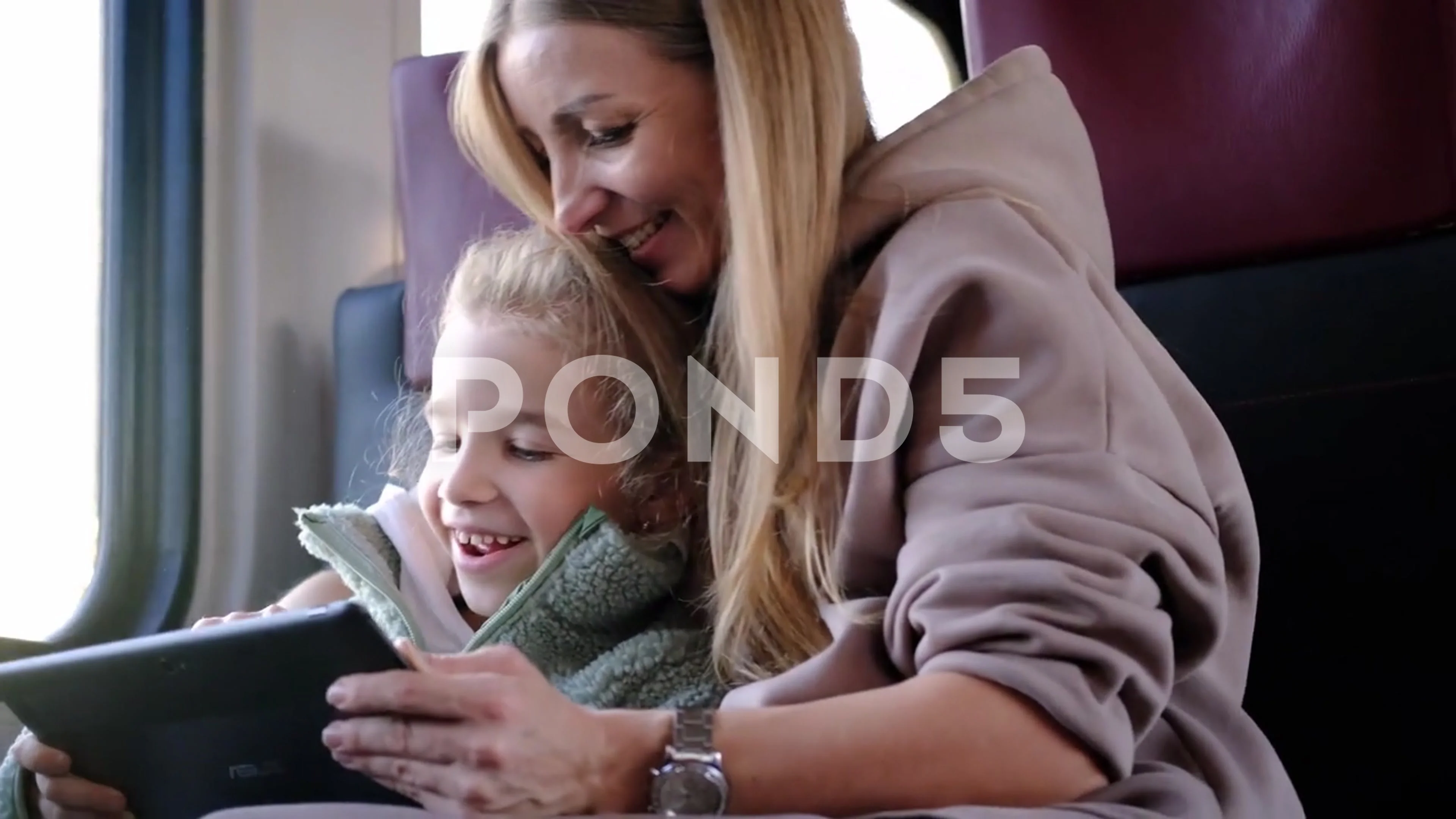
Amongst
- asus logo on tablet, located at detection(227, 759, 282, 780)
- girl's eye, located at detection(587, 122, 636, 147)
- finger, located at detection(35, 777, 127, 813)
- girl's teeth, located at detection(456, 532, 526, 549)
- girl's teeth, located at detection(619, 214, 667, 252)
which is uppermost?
girl's eye, located at detection(587, 122, 636, 147)

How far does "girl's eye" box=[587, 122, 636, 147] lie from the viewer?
1120 mm

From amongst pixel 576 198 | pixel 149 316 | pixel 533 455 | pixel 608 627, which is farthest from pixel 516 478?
pixel 149 316

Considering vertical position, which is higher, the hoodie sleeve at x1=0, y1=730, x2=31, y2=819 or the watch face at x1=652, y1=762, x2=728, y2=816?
the watch face at x1=652, y1=762, x2=728, y2=816

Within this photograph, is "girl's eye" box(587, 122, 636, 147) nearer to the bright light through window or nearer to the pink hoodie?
the pink hoodie

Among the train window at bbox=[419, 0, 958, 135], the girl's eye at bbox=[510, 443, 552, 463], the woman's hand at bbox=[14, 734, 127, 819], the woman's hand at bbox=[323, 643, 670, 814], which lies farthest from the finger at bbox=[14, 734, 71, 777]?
the train window at bbox=[419, 0, 958, 135]

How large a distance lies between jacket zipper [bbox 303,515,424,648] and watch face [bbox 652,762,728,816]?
449 millimetres

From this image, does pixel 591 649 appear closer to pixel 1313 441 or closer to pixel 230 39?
pixel 1313 441

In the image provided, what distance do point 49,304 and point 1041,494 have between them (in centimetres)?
126

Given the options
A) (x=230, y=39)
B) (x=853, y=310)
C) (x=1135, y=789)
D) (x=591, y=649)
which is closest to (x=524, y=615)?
(x=591, y=649)

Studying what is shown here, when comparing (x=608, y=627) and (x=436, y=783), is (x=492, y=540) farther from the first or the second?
(x=436, y=783)

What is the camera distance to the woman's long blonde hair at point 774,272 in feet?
3.11

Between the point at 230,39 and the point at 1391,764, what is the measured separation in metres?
1.48

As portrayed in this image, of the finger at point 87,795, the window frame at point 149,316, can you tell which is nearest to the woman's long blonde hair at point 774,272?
the finger at point 87,795

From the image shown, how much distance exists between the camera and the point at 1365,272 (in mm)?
1194
